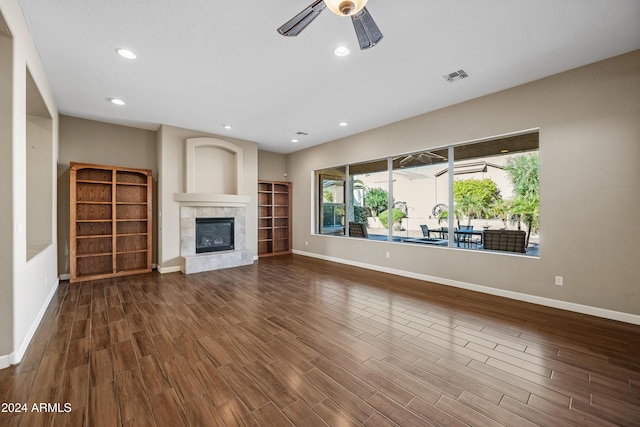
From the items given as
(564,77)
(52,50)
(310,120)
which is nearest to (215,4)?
(52,50)

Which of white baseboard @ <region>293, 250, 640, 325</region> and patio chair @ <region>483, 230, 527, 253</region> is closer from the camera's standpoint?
white baseboard @ <region>293, 250, 640, 325</region>

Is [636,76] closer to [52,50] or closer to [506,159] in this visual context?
[506,159]

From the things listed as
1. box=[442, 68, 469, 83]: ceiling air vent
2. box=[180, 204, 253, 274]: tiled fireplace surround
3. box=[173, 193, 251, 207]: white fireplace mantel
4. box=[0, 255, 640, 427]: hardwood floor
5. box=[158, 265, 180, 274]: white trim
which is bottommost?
box=[0, 255, 640, 427]: hardwood floor

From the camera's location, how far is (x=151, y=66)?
322 cm

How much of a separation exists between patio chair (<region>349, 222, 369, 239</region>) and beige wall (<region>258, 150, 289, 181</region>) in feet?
9.31

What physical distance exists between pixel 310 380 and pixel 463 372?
1.22 metres

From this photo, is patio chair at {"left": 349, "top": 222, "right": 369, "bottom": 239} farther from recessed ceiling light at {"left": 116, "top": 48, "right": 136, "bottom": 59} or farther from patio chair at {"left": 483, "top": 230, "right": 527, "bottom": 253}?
recessed ceiling light at {"left": 116, "top": 48, "right": 136, "bottom": 59}

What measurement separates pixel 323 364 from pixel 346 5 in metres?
2.71

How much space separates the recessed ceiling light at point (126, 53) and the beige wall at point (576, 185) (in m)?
4.46

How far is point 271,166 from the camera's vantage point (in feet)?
25.5

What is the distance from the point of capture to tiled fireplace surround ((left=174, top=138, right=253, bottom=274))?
18.1 ft

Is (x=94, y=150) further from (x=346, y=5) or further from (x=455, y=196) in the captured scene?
(x=455, y=196)

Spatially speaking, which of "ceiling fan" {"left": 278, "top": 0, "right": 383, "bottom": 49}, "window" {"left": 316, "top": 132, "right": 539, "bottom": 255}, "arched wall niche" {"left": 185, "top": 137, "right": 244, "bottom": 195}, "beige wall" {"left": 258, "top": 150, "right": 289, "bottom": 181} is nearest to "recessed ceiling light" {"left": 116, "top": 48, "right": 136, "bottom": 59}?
"ceiling fan" {"left": 278, "top": 0, "right": 383, "bottom": 49}

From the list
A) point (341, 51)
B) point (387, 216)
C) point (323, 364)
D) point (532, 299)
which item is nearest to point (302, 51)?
point (341, 51)
